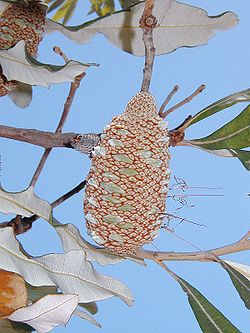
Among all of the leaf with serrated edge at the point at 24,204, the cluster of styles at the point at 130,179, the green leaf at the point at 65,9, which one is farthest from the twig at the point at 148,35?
the green leaf at the point at 65,9

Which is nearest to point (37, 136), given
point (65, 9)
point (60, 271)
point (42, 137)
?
point (42, 137)

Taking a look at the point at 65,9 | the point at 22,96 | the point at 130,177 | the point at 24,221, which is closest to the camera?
the point at 130,177

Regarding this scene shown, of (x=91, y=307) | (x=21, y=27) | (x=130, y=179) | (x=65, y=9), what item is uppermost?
(x=65, y=9)

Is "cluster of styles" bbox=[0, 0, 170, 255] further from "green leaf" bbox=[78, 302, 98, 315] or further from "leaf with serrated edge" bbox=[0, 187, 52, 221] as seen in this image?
"green leaf" bbox=[78, 302, 98, 315]

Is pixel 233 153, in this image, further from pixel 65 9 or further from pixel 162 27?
pixel 65 9

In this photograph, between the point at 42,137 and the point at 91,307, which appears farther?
the point at 91,307

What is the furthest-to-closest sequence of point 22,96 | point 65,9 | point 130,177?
1. point 65,9
2. point 22,96
3. point 130,177
